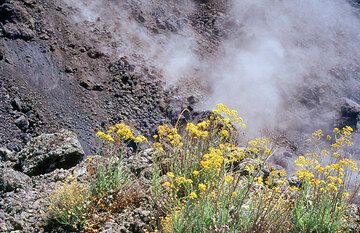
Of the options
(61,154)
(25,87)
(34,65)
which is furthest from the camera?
(34,65)

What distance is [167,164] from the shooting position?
5.98m

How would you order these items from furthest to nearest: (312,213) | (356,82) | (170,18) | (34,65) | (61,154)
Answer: (356,82), (170,18), (34,65), (61,154), (312,213)

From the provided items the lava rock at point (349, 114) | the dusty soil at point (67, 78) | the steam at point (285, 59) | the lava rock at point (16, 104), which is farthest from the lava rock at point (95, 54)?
the lava rock at point (349, 114)

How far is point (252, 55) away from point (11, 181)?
12.6m

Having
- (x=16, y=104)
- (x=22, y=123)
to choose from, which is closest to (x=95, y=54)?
(x=16, y=104)

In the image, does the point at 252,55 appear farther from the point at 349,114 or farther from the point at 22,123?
the point at 22,123

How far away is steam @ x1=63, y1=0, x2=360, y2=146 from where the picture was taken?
14906 mm

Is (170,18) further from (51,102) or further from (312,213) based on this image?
(312,213)

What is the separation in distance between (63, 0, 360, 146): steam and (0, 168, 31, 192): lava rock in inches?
321

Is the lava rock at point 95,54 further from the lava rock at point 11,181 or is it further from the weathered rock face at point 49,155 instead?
the lava rock at point 11,181

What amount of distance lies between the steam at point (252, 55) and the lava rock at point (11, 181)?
321 inches

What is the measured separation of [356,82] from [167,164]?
569 inches

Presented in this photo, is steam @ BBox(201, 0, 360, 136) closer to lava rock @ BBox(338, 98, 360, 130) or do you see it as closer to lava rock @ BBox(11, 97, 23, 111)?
lava rock @ BBox(338, 98, 360, 130)

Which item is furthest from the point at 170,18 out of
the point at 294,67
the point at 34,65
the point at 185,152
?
the point at 185,152
